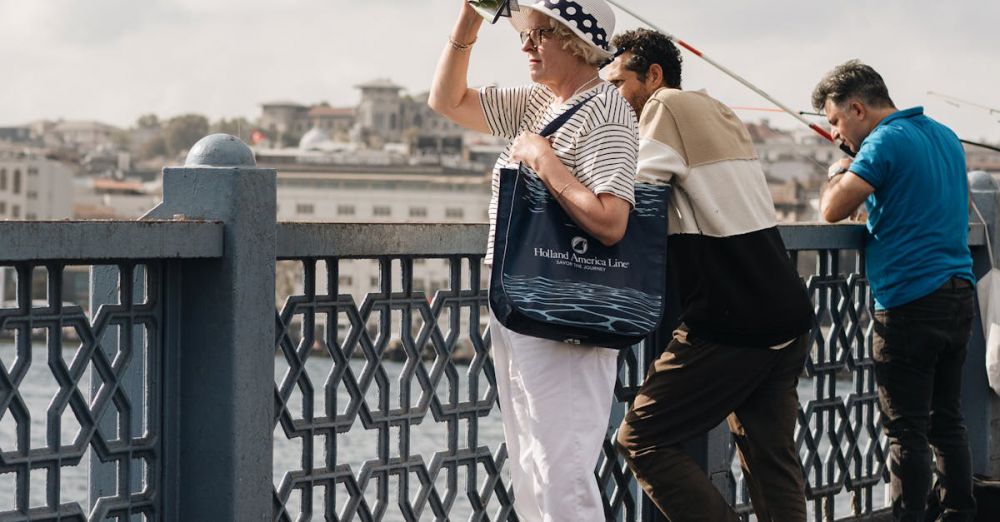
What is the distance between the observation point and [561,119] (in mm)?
3105

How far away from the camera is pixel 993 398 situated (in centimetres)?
577

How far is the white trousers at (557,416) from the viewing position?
3.07 metres

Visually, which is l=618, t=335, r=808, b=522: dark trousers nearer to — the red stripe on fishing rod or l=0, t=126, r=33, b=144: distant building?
the red stripe on fishing rod

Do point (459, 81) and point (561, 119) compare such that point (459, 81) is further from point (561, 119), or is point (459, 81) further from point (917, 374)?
point (917, 374)

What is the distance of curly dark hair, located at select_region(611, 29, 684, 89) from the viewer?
3.72 metres

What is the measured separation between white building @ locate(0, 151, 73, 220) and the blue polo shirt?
12910 cm

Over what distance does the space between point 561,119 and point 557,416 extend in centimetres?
53

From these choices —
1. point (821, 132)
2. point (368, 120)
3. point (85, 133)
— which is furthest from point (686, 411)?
point (85, 133)

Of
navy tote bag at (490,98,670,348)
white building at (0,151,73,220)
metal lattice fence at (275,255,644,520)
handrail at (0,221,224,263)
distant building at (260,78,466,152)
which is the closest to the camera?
handrail at (0,221,224,263)

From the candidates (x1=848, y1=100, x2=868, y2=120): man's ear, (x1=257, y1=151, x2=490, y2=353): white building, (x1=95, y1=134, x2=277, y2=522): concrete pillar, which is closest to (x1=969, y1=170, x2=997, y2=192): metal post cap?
(x1=848, y1=100, x2=868, y2=120): man's ear

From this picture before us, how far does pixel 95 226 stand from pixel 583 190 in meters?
0.83

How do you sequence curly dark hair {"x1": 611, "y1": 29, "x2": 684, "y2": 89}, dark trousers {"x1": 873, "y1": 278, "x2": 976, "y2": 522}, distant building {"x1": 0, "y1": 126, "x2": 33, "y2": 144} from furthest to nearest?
distant building {"x1": 0, "y1": 126, "x2": 33, "y2": 144} < dark trousers {"x1": 873, "y1": 278, "x2": 976, "y2": 522} < curly dark hair {"x1": 611, "y1": 29, "x2": 684, "y2": 89}

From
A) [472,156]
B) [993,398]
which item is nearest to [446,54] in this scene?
[993,398]

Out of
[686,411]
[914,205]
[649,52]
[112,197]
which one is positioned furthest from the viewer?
[112,197]
